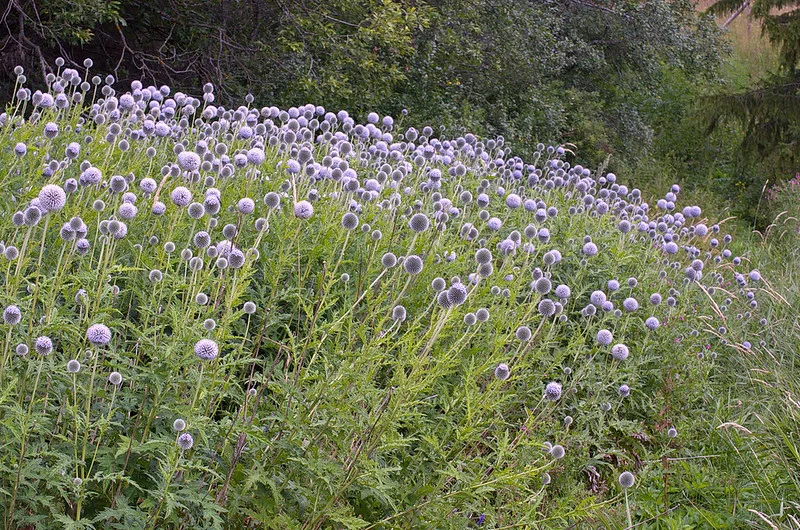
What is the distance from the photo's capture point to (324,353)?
8.48 feet

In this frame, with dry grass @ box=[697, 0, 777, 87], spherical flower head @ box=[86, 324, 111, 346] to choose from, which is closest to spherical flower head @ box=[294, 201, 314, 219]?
spherical flower head @ box=[86, 324, 111, 346]

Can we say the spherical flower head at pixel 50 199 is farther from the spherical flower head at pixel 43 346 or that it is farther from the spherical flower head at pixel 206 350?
the spherical flower head at pixel 206 350

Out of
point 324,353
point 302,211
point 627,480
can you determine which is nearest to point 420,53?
point 302,211

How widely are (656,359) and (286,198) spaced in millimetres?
2350

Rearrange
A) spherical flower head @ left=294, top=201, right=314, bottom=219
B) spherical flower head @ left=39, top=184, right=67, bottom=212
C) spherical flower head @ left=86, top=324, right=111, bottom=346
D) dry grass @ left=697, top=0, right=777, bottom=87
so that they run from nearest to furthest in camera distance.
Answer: spherical flower head @ left=86, top=324, right=111, bottom=346
spherical flower head @ left=39, top=184, right=67, bottom=212
spherical flower head @ left=294, top=201, right=314, bottom=219
dry grass @ left=697, top=0, right=777, bottom=87

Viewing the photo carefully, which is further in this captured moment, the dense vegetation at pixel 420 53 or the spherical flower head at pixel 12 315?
the dense vegetation at pixel 420 53

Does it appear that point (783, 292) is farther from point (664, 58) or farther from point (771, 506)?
point (664, 58)

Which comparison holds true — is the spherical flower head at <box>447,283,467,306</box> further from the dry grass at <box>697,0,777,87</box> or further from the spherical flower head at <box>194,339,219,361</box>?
the dry grass at <box>697,0,777,87</box>

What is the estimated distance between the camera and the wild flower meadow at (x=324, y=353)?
2.15 m

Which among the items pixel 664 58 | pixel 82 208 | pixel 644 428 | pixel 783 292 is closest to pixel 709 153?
pixel 664 58

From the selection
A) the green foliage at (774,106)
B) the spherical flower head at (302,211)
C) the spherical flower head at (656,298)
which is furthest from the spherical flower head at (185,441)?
the green foliage at (774,106)

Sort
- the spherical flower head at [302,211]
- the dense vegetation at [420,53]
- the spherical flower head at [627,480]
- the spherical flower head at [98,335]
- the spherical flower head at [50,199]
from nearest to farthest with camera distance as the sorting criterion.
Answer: the spherical flower head at [98,335], the spherical flower head at [50,199], the spherical flower head at [302,211], the spherical flower head at [627,480], the dense vegetation at [420,53]

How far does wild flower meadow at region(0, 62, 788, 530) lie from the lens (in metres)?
2.15

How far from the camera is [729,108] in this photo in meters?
11.9
